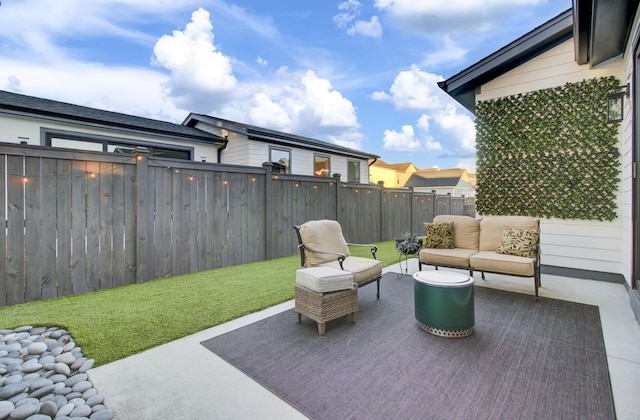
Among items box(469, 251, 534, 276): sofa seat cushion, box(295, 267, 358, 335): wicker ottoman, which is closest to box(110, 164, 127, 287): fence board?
box(295, 267, 358, 335): wicker ottoman

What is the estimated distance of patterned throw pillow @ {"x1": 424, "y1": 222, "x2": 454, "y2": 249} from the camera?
16.6ft

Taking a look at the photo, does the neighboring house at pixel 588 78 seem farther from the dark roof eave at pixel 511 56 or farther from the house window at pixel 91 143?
the house window at pixel 91 143

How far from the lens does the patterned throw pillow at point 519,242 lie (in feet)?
13.9

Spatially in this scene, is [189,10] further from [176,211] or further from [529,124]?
[529,124]

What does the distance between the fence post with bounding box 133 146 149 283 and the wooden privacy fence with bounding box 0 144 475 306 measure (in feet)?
0.05

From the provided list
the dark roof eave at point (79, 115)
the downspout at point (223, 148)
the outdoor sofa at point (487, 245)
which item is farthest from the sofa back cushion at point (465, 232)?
the dark roof eave at point (79, 115)

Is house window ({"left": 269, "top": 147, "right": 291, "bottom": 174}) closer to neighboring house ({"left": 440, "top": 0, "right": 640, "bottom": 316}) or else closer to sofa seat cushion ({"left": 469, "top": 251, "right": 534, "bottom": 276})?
neighboring house ({"left": 440, "top": 0, "right": 640, "bottom": 316})

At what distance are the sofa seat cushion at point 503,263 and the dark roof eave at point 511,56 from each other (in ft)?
13.1

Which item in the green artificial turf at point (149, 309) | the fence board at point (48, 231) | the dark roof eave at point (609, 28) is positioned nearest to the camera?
the green artificial turf at point (149, 309)

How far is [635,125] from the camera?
149 inches

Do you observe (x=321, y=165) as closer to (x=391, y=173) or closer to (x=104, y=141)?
(x=104, y=141)

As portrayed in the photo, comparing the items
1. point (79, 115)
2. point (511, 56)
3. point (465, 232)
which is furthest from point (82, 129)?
point (511, 56)

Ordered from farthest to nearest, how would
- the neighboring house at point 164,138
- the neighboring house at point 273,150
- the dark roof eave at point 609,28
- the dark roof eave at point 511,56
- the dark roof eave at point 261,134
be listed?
the neighboring house at point 273,150
the dark roof eave at point 261,134
the neighboring house at point 164,138
the dark roof eave at point 511,56
the dark roof eave at point 609,28

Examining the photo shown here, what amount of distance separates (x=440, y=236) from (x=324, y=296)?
2959mm
